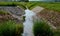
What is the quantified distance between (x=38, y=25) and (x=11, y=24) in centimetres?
60

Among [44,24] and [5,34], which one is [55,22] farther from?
[5,34]

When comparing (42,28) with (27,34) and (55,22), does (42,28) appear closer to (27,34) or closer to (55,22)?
(27,34)

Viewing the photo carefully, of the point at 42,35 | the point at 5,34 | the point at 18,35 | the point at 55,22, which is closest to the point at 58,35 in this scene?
the point at 42,35

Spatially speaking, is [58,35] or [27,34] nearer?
[58,35]

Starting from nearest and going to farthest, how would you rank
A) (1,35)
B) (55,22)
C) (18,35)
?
1. (1,35)
2. (18,35)
3. (55,22)

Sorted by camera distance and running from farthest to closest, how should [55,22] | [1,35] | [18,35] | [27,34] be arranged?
[55,22] → [27,34] → [18,35] → [1,35]

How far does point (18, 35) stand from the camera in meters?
4.84

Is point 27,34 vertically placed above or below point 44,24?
below

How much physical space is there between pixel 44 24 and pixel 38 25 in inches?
5.3

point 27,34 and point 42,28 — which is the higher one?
point 42,28

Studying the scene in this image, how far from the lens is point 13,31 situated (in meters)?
4.64

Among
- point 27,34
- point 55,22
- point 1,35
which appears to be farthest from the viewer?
point 55,22

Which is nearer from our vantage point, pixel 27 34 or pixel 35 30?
pixel 35 30

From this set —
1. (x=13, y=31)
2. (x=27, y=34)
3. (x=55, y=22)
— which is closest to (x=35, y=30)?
(x=13, y=31)
